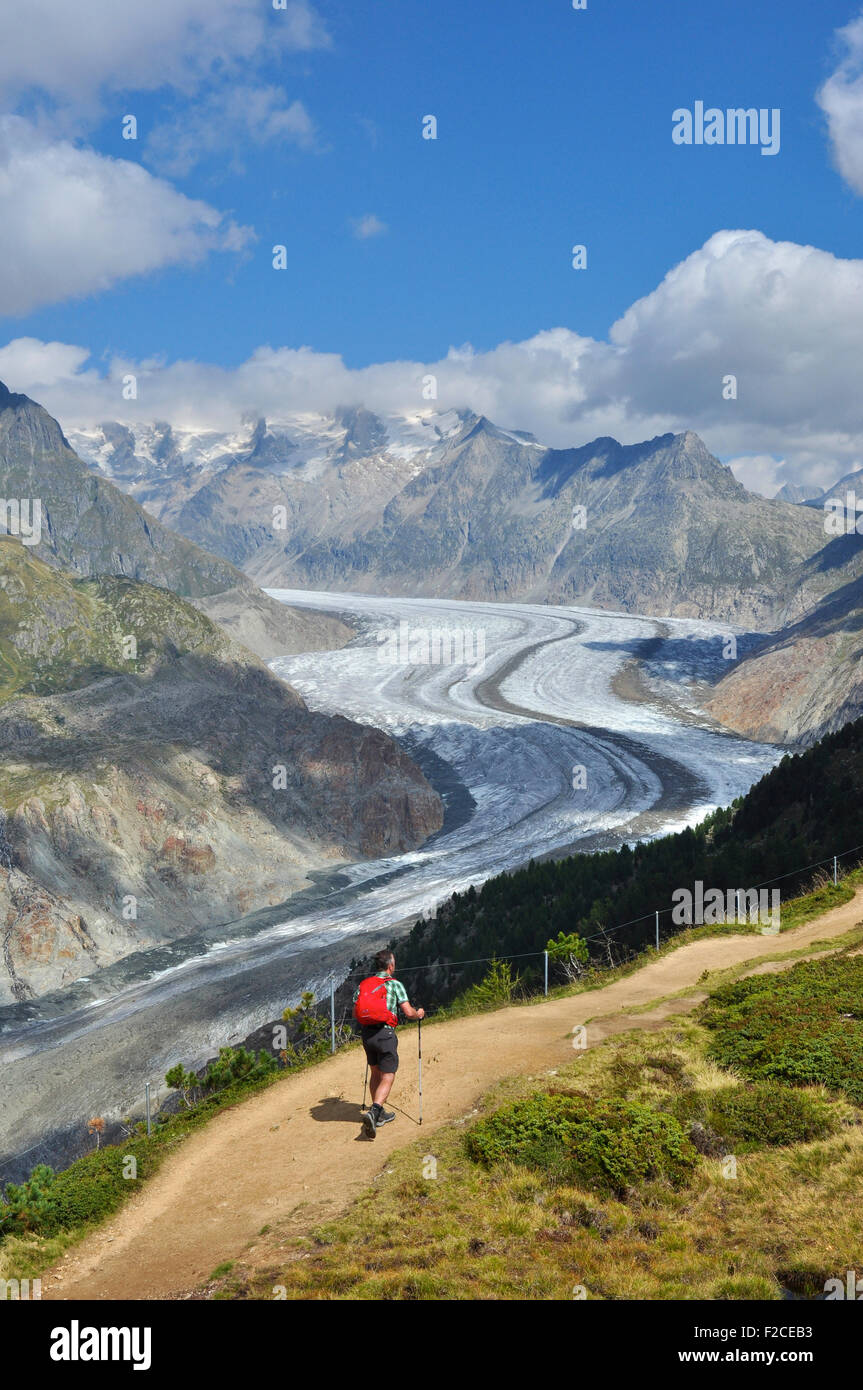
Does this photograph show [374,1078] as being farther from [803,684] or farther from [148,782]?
[803,684]

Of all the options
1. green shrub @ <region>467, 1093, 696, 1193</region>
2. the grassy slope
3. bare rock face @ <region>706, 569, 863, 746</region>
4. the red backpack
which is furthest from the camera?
bare rock face @ <region>706, 569, 863, 746</region>

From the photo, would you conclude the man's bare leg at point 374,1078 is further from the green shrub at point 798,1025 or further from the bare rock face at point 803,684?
the bare rock face at point 803,684

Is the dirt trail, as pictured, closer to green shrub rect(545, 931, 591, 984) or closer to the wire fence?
green shrub rect(545, 931, 591, 984)

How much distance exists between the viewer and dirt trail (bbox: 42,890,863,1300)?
481 inches

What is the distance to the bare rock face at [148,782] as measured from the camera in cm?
5372

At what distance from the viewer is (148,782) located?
62375mm

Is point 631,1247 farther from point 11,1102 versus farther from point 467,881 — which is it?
point 467,881

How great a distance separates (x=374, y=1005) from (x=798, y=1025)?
315 inches

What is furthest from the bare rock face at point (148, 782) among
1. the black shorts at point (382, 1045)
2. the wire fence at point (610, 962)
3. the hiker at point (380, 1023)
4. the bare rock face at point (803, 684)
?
the bare rock face at point (803, 684)

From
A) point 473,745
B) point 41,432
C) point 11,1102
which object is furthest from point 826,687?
point 41,432

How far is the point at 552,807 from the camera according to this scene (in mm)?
A: 75312

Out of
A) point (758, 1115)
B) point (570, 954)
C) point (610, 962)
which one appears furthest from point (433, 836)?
point (758, 1115)

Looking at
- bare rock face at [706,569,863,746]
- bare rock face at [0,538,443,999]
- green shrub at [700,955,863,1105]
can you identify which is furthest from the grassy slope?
bare rock face at [706,569,863,746]

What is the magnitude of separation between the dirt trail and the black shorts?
118 cm
